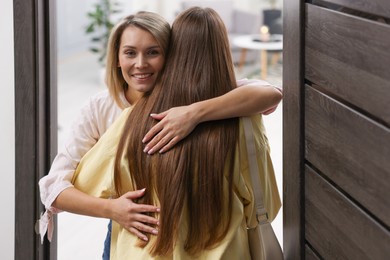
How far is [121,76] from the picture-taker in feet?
6.53

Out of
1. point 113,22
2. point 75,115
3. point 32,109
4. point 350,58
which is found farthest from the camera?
point 113,22

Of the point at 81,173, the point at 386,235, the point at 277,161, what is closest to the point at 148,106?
the point at 81,173

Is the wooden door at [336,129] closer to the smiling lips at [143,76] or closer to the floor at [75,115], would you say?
the smiling lips at [143,76]

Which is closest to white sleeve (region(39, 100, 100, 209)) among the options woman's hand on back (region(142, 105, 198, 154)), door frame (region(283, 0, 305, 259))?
woman's hand on back (region(142, 105, 198, 154))

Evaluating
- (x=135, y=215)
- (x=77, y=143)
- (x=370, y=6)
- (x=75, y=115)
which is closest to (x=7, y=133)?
(x=77, y=143)

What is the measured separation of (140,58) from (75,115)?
4.46 metres

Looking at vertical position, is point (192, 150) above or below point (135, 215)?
above

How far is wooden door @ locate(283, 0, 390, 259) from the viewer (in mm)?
1260

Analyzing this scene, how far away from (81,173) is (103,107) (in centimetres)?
26

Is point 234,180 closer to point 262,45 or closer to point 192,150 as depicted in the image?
point 192,150

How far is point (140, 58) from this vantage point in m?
1.84

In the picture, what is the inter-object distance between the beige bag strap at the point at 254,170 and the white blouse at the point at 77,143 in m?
0.15

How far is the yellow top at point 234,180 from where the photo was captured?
67.7 inches

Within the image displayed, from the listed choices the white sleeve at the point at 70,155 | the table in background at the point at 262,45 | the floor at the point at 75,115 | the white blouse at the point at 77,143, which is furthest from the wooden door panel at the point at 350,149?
the table in background at the point at 262,45
